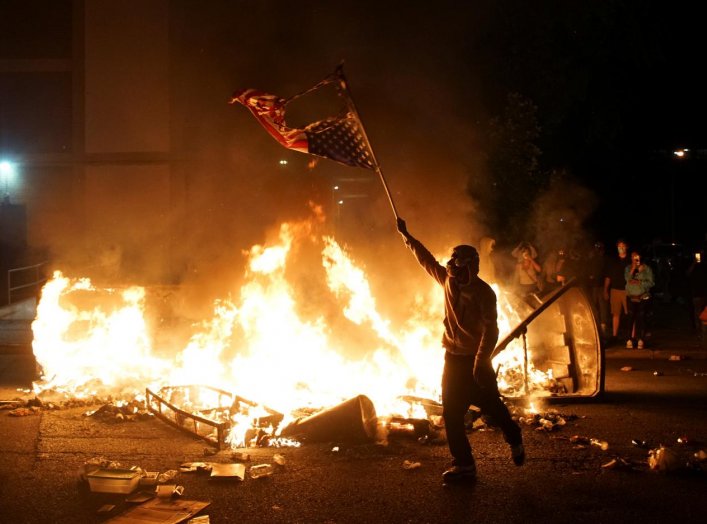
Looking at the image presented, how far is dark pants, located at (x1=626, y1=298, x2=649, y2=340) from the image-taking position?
10578mm

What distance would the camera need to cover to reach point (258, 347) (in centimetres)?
802

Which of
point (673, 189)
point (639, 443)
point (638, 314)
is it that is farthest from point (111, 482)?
point (673, 189)

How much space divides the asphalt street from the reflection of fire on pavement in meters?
0.59

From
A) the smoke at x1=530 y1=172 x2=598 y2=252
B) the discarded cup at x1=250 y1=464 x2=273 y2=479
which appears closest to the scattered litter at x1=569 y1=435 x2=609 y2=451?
the discarded cup at x1=250 y1=464 x2=273 y2=479

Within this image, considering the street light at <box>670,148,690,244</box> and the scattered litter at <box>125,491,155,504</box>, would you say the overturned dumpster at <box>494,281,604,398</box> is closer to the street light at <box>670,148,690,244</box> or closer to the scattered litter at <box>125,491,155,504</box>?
the scattered litter at <box>125,491,155,504</box>

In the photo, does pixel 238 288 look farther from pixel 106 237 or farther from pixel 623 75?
pixel 623 75

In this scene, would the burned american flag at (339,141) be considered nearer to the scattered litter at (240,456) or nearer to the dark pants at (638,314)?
the scattered litter at (240,456)

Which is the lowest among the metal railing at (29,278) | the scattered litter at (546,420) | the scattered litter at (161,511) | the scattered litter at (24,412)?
the scattered litter at (161,511)

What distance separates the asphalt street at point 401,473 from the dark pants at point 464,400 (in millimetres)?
313

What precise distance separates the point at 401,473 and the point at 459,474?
0.46m

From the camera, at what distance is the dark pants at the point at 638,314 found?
1058 cm

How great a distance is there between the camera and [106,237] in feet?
47.9

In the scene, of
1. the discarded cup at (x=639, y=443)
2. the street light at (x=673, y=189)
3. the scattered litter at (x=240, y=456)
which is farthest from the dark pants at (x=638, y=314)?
the street light at (x=673, y=189)

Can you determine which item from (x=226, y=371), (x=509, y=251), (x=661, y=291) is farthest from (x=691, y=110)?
(x=226, y=371)
